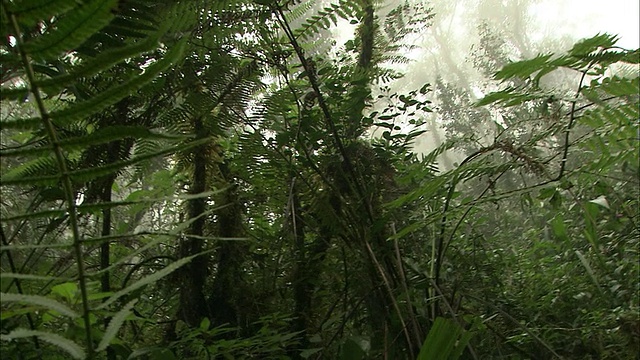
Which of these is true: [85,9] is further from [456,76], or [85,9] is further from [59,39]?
[456,76]

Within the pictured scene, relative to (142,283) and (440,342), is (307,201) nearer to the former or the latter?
(440,342)

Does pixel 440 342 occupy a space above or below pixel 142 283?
below

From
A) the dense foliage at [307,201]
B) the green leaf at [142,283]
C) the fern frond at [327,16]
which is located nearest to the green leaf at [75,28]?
the green leaf at [142,283]

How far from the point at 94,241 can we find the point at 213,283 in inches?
37.0

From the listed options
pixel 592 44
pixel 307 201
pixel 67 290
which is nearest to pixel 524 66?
pixel 592 44

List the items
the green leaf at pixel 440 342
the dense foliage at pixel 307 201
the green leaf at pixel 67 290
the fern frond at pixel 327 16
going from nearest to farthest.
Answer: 1. the green leaf at pixel 67 290
2. the green leaf at pixel 440 342
3. the dense foliage at pixel 307 201
4. the fern frond at pixel 327 16

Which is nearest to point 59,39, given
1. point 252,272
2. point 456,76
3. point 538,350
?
point 252,272

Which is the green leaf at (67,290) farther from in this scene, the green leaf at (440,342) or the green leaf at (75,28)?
the green leaf at (440,342)

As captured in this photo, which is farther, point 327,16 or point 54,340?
point 327,16

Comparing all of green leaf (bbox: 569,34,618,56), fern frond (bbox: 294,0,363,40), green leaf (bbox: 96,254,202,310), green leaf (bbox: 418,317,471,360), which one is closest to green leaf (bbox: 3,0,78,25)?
green leaf (bbox: 96,254,202,310)

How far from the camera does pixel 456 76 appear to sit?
24438 mm

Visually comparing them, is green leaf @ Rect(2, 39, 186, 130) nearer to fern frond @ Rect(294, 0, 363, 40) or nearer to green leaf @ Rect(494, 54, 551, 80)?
green leaf @ Rect(494, 54, 551, 80)

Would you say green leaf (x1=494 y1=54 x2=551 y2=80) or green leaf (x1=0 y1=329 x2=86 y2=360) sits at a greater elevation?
green leaf (x1=494 y1=54 x2=551 y2=80)

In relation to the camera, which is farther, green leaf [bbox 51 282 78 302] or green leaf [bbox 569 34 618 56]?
green leaf [bbox 569 34 618 56]
